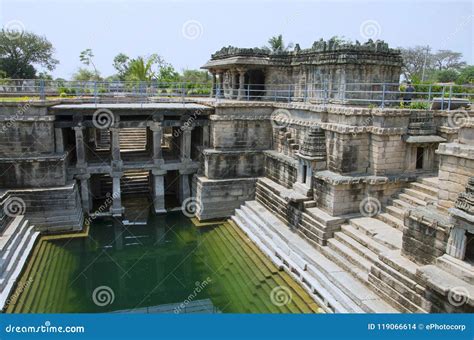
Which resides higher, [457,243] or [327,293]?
[457,243]

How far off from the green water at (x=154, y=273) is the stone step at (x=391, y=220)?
300 cm

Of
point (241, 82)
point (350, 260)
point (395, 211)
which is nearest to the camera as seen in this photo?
point (350, 260)

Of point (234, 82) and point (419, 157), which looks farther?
point (234, 82)

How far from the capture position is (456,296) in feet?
23.4

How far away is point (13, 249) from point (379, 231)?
9991 mm

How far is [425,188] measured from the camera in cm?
1148

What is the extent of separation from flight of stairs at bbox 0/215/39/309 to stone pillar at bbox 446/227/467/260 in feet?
31.6

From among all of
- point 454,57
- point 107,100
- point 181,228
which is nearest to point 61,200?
point 181,228

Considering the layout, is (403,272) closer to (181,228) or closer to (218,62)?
(181,228)

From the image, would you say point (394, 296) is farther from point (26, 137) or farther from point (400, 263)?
point (26, 137)

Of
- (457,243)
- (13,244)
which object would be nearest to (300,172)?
(457,243)

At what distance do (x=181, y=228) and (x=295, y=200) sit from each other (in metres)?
4.95

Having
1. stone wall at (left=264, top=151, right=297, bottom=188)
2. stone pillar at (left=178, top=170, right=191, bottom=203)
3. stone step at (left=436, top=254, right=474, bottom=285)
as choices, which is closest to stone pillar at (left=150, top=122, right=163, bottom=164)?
stone pillar at (left=178, top=170, right=191, bottom=203)

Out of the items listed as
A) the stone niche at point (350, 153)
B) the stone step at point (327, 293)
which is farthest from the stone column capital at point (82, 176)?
the stone niche at point (350, 153)
